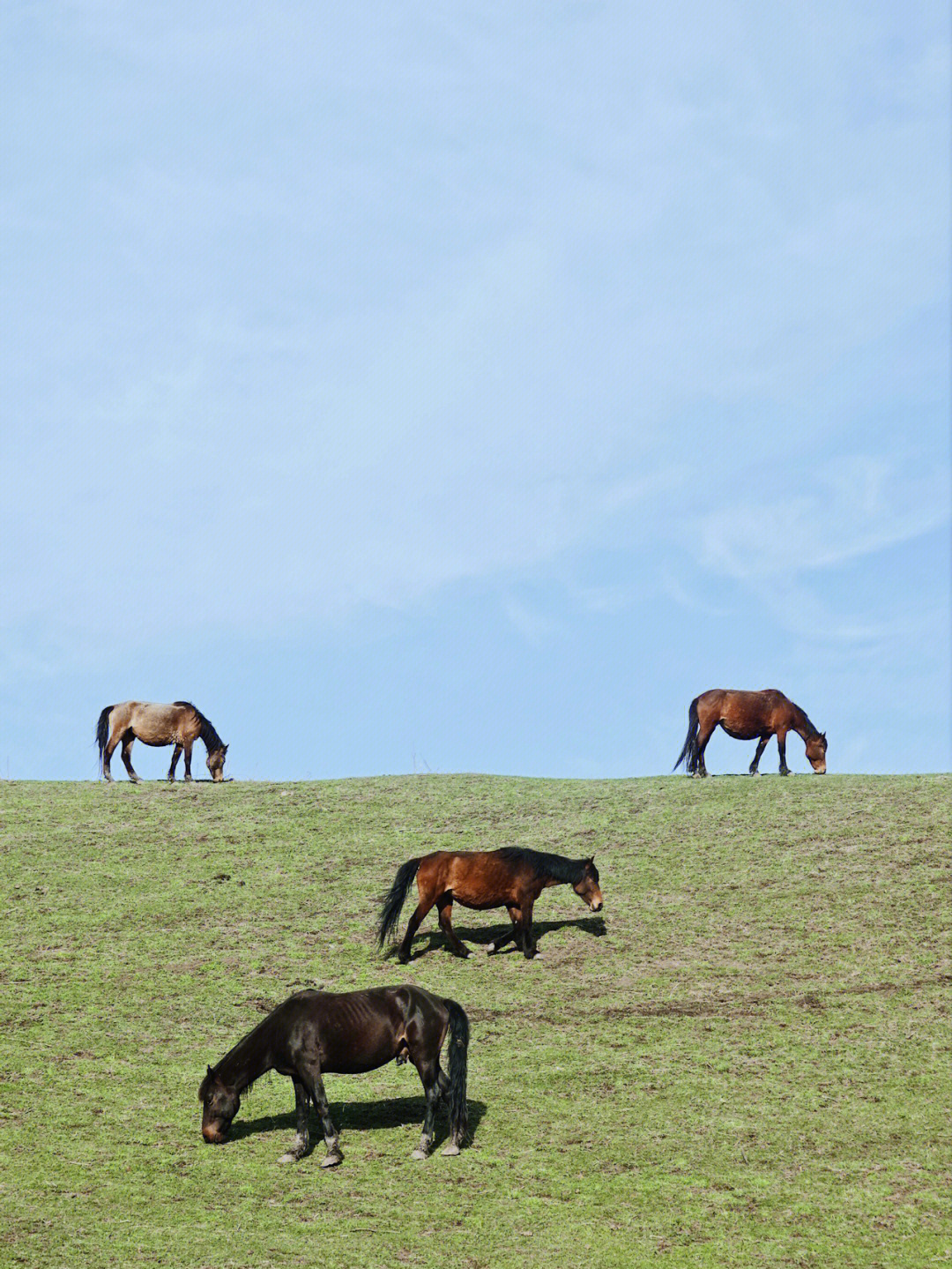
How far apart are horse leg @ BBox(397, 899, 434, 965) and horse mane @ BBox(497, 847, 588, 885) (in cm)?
123

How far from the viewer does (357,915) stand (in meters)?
19.7

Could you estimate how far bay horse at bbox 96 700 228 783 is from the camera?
29953mm

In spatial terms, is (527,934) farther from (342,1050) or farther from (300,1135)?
(300,1135)

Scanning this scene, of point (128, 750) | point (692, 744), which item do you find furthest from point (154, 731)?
point (692, 744)

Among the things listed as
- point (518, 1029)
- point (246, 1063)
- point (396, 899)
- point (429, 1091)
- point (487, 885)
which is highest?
point (487, 885)

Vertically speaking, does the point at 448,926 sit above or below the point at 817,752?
below

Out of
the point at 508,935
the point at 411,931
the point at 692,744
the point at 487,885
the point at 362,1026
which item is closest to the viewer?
the point at 362,1026

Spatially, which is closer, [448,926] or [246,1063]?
[246,1063]

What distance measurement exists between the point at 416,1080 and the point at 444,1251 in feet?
14.1

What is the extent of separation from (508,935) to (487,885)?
0.96 meters

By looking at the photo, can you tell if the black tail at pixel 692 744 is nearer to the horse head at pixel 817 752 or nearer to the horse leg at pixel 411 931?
the horse head at pixel 817 752

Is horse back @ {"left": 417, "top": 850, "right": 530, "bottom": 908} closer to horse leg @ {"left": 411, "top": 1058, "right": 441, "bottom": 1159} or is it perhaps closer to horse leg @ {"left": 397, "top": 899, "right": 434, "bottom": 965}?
horse leg @ {"left": 397, "top": 899, "right": 434, "bottom": 965}

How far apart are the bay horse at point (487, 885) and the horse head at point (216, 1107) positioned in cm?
564

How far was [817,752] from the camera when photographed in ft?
99.6
